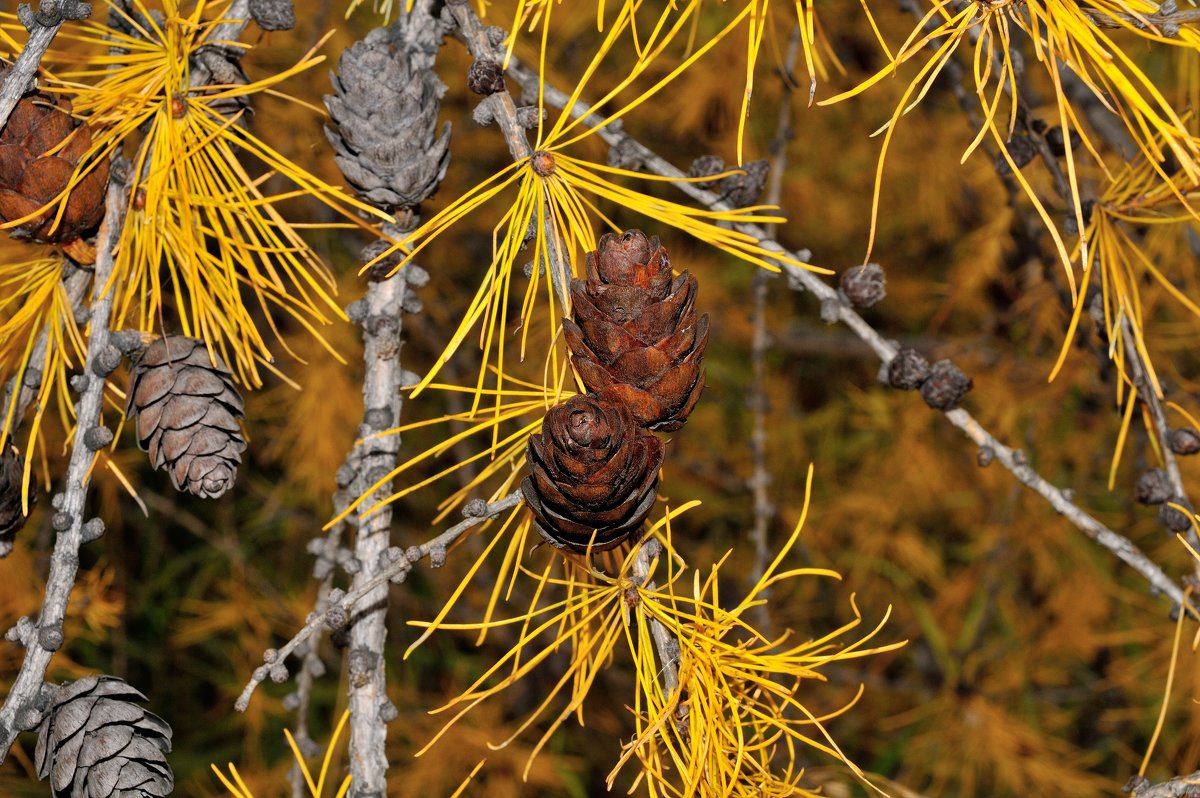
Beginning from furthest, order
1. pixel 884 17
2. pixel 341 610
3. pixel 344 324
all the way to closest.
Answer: pixel 884 17 < pixel 344 324 < pixel 341 610

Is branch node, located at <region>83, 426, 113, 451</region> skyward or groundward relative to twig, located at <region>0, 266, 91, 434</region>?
groundward

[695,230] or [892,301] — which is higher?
[695,230]

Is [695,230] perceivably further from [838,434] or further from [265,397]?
[838,434]

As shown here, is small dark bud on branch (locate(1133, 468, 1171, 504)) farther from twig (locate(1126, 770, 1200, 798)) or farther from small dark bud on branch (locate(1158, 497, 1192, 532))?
twig (locate(1126, 770, 1200, 798))

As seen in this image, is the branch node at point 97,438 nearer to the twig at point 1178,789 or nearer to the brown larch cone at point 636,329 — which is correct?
the brown larch cone at point 636,329

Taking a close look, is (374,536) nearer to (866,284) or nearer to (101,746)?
(101,746)

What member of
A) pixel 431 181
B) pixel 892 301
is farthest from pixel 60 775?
pixel 892 301

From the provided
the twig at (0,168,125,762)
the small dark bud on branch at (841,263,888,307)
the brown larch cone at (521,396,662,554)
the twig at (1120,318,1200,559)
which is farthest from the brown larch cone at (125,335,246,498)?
the twig at (1120,318,1200,559)

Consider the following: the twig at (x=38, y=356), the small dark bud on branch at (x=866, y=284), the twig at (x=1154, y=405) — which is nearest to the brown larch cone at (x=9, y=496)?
the twig at (x=38, y=356)
